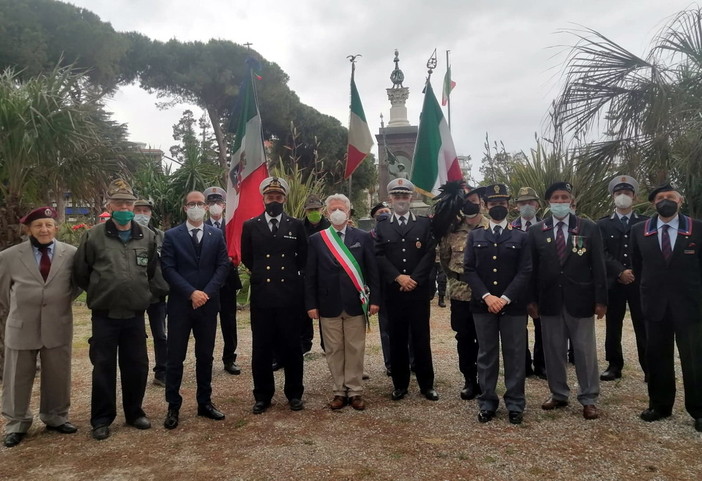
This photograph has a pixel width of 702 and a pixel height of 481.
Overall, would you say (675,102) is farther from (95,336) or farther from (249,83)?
(95,336)

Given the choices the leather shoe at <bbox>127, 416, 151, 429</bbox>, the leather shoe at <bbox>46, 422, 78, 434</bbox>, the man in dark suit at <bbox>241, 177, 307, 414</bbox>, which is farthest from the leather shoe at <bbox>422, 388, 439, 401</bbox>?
the leather shoe at <bbox>46, 422, 78, 434</bbox>

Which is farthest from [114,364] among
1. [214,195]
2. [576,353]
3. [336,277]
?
[576,353]

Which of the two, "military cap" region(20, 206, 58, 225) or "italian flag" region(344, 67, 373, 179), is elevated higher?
"italian flag" region(344, 67, 373, 179)

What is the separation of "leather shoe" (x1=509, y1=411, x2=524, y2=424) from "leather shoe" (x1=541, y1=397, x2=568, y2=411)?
15.0 inches

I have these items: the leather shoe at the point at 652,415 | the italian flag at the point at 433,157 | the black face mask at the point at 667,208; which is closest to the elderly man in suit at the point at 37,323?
the italian flag at the point at 433,157

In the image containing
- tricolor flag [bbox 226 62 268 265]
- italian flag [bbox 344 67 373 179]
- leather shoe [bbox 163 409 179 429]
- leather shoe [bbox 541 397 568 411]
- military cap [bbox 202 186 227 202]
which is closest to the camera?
leather shoe [bbox 163 409 179 429]

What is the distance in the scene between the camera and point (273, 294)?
4758 mm

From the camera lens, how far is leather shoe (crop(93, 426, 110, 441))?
4.18 metres

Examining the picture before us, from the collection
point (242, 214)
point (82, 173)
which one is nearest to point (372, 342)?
point (242, 214)

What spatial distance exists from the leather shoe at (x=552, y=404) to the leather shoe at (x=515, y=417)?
0.38 m

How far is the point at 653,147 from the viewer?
550 cm

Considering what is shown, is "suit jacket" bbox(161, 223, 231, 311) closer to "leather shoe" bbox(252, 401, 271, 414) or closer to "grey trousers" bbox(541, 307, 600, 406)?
"leather shoe" bbox(252, 401, 271, 414)

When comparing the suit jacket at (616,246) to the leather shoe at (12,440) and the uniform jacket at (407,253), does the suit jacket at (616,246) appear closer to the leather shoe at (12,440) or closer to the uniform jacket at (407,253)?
the uniform jacket at (407,253)

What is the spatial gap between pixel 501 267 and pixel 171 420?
308cm
